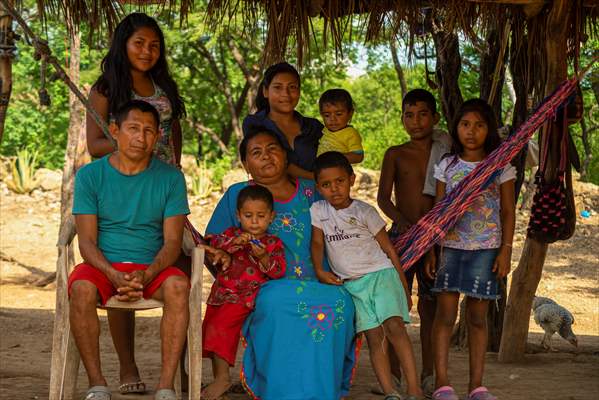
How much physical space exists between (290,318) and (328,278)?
0.25 m

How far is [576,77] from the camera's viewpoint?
4.02 meters

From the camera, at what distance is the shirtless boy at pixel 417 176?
399 centimetres

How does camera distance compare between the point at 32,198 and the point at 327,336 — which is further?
the point at 32,198

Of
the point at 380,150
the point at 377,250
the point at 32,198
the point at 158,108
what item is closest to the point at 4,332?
the point at 158,108

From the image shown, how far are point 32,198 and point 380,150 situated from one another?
20.9ft

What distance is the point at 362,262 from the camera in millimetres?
3627

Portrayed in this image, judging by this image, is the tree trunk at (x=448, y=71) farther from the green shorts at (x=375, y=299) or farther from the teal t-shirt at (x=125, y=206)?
the teal t-shirt at (x=125, y=206)

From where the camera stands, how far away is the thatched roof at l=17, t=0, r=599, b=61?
4559mm

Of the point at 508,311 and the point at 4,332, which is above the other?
the point at 508,311

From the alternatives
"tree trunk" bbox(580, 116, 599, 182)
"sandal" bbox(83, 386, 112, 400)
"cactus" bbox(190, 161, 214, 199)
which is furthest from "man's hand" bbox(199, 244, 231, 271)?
"tree trunk" bbox(580, 116, 599, 182)

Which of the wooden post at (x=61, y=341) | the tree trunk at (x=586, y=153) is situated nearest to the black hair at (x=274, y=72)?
the wooden post at (x=61, y=341)

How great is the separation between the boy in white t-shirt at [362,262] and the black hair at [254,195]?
224 mm

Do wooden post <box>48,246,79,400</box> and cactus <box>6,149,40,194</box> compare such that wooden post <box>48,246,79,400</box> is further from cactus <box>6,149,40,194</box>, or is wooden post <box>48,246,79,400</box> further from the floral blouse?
cactus <box>6,149,40,194</box>

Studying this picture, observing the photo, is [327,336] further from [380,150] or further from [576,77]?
[380,150]
